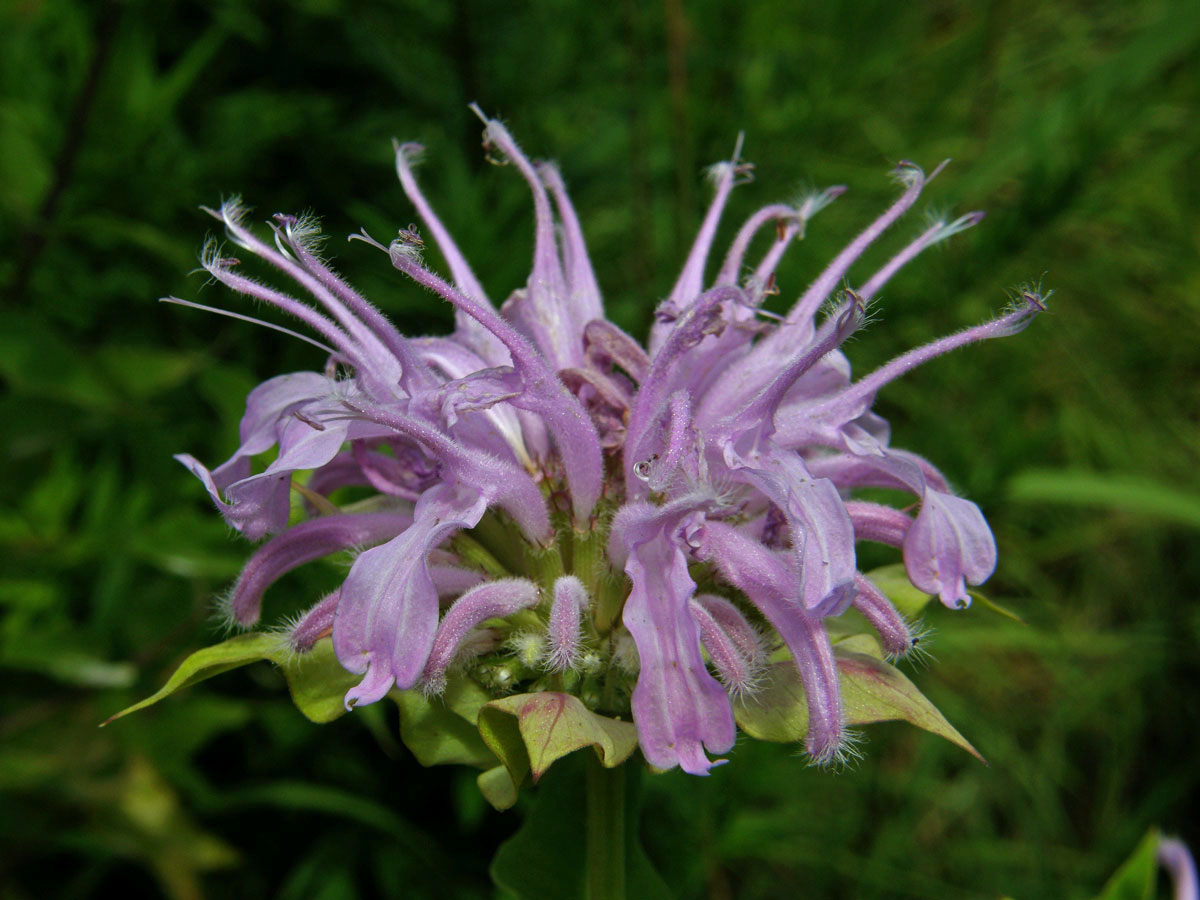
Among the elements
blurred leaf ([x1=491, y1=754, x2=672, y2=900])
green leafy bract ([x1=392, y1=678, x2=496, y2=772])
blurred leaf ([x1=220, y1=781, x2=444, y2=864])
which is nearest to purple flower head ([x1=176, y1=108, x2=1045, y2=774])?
green leafy bract ([x1=392, y1=678, x2=496, y2=772])

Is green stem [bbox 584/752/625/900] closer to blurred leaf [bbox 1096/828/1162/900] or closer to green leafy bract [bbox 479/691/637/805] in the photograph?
green leafy bract [bbox 479/691/637/805]

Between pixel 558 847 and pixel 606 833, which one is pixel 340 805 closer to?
pixel 558 847

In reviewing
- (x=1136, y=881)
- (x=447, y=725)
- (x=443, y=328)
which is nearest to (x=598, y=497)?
(x=447, y=725)

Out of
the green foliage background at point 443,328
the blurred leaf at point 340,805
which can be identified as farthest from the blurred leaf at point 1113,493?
the blurred leaf at point 340,805

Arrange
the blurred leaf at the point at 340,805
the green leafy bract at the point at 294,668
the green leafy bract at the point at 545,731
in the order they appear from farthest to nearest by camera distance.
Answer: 1. the blurred leaf at the point at 340,805
2. the green leafy bract at the point at 294,668
3. the green leafy bract at the point at 545,731

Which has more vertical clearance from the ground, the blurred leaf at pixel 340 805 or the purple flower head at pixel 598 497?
the purple flower head at pixel 598 497

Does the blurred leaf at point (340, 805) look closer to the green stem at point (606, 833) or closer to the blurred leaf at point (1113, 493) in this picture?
the green stem at point (606, 833)

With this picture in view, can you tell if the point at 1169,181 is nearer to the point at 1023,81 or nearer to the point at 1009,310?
the point at 1023,81
